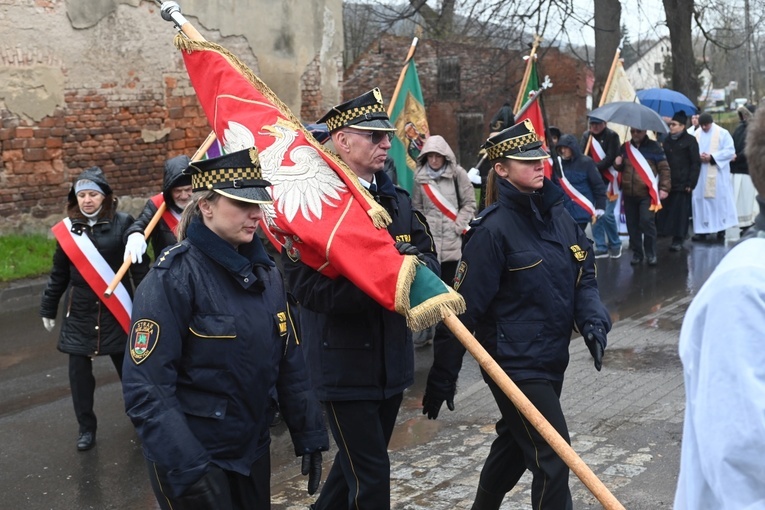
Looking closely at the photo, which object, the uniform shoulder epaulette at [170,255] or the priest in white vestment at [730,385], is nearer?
the priest in white vestment at [730,385]

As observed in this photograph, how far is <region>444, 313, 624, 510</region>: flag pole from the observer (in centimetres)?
343

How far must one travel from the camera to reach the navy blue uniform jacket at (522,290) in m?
4.63

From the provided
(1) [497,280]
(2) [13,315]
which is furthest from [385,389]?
(2) [13,315]

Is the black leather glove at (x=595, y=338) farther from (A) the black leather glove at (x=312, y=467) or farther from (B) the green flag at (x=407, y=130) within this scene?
(B) the green flag at (x=407, y=130)

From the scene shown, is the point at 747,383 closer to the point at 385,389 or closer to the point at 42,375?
the point at 385,389

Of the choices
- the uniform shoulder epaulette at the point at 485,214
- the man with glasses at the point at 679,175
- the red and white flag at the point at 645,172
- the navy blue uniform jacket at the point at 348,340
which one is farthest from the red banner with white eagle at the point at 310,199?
the man with glasses at the point at 679,175

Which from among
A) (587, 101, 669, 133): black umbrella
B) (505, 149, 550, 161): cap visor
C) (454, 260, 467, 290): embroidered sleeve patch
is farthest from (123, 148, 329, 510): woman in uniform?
(587, 101, 669, 133): black umbrella

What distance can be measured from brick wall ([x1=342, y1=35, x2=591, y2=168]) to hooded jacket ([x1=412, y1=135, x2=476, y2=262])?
15119 mm

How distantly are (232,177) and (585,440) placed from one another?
3.46 m

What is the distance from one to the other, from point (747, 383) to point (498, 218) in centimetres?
276

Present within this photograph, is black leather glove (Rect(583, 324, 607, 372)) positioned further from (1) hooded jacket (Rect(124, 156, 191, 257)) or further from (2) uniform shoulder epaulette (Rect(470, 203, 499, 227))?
(1) hooded jacket (Rect(124, 156, 191, 257))

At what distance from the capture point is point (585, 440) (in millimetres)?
6309

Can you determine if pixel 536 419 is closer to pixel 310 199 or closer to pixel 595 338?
pixel 595 338

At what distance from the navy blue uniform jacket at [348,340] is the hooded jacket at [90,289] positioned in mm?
2812
